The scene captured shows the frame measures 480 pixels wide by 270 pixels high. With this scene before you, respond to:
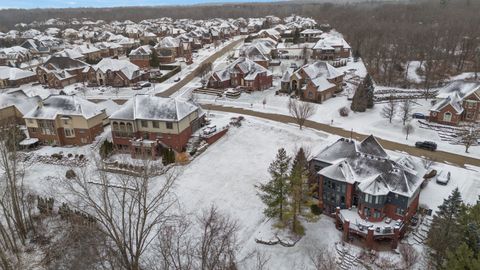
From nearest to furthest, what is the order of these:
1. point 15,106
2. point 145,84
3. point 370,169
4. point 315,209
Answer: point 370,169
point 315,209
point 15,106
point 145,84

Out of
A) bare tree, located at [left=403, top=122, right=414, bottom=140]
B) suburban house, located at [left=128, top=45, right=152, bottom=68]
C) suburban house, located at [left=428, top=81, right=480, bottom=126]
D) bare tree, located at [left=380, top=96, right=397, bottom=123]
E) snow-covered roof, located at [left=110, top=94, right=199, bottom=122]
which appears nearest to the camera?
snow-covered roof, located at [left=110, top=94, right=199, bottom=122]

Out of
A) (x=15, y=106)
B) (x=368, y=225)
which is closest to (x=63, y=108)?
(x=15, y=106)

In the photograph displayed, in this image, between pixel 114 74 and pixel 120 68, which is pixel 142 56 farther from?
pixel 114 74

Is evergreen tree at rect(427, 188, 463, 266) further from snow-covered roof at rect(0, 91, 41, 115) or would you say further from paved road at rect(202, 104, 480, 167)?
snow-covered roof at rect(0, 91, 41, 115)

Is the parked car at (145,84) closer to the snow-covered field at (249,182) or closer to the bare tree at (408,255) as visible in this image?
the snow-covered field at (249,182)

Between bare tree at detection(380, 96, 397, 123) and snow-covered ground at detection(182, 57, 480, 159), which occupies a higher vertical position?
bare tree at detection(380, 96, 397, 123)

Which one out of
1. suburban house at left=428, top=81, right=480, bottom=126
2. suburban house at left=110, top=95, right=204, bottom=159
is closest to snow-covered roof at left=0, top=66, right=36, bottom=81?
suburban house at left=110, top=95, right=204, bottom=159
